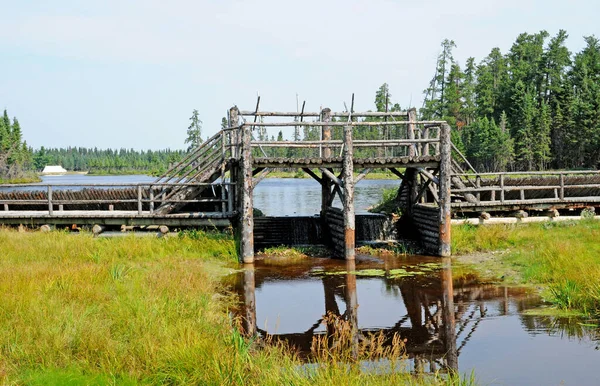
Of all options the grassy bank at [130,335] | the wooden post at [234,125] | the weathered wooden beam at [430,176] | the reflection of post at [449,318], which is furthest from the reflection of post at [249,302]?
the weathered wooden beam at [430,176]

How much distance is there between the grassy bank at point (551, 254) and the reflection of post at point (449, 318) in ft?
4.89

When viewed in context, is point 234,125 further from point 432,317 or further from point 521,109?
point 521,109

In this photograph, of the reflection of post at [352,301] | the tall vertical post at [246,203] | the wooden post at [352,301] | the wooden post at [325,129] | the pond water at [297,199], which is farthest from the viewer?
the pond water at [297,199]

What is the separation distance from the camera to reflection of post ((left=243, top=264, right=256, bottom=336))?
1216 cm

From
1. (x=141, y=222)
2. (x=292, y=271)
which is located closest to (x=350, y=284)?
(x=292, y=271)

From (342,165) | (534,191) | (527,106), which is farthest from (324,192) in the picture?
(527,106)

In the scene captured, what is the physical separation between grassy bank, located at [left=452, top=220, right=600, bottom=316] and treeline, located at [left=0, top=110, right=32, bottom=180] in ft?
325

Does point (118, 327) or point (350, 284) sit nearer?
point (118, 327)

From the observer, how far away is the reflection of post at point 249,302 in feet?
39.9

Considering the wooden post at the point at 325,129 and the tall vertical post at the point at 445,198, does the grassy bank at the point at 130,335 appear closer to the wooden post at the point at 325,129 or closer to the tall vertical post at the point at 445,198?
the tall vertical post at the point at 445,198

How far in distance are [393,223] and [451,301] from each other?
1000 centimetres

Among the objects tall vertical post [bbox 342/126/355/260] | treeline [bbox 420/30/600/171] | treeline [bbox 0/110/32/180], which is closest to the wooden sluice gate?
tall vertical post [bbox 342/126/355/260]

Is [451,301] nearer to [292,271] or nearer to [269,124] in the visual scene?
[292,271]

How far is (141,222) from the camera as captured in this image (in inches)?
856
